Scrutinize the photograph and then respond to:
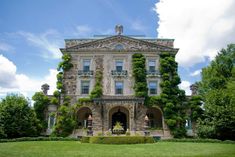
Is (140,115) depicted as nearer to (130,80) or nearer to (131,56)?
(130,80)

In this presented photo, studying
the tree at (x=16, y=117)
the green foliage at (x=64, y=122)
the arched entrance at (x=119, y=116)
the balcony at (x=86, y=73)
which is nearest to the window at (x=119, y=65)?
the balcony at (x=86, y=73)

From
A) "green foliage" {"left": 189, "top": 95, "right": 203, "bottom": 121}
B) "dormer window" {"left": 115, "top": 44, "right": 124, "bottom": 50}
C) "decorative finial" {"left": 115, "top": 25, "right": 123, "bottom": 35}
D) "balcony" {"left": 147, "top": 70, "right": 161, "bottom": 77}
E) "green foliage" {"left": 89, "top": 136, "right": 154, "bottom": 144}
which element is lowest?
"green foliage" {"left": 89, "top": 136, "right": 154, "bottom": 144}

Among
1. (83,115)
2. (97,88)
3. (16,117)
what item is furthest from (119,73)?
(16,117)

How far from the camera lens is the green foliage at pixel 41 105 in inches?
1201

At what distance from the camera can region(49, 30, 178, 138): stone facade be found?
1185 inches

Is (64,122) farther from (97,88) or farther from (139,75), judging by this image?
(139,75)

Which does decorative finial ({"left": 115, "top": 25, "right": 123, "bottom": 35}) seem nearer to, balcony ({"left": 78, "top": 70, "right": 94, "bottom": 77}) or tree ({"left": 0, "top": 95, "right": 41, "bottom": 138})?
balcony ({"left": 78, "top": 70, "right": 94, "bottom": 77})

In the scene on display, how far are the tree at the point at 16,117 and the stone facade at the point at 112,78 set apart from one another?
5744 millimetres

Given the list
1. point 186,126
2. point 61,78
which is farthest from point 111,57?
point 186,126

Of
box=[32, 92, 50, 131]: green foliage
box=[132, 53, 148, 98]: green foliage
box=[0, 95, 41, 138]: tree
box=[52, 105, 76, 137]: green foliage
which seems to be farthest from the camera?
box=[132, 53, 148, 98]: green foliage

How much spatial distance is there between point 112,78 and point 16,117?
12.3 meters

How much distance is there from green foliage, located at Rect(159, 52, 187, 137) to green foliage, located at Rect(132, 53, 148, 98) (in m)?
1.81

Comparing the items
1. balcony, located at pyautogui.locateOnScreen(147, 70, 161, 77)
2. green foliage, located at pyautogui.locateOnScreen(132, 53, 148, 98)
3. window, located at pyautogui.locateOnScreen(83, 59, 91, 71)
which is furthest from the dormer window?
balcony, located at pyautogui.locateOnScreen(147, 70, 161, 77)

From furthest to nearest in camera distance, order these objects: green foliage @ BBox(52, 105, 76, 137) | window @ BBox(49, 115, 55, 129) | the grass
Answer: window @ BBox(49, 115, 55, 129) < green foliage @ BBox(52, 105, 76, 137) < the grass
